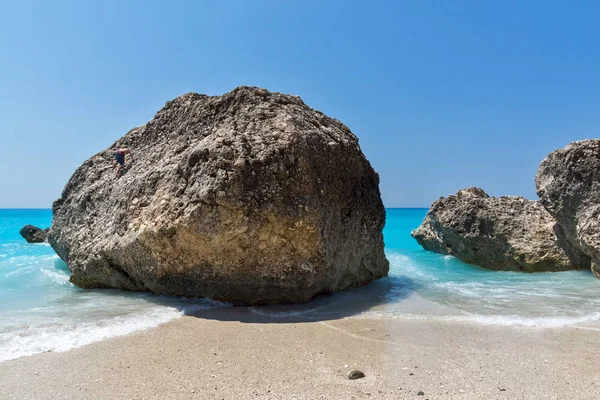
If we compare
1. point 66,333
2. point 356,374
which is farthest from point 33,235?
point 356,374

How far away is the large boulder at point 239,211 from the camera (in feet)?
25.1

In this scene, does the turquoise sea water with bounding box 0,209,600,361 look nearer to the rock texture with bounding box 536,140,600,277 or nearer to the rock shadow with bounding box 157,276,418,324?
the rock shadow with bounding box 157,276,418,324

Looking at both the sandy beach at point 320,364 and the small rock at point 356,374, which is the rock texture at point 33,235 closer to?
the sandy beach at point 320,364

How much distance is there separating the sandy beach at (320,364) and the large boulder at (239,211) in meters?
1.65

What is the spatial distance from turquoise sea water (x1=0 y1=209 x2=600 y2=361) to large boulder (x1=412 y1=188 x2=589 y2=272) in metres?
1.38

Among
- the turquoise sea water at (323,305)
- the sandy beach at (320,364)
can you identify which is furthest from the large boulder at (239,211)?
the sandy beach at (320,364)

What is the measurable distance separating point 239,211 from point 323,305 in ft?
8.38

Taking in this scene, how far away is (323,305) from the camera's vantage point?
8125mm

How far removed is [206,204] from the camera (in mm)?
7562

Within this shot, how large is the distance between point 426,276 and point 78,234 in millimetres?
10362

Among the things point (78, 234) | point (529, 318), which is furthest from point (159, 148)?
point (529, 318)

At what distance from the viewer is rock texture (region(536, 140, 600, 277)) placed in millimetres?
10727

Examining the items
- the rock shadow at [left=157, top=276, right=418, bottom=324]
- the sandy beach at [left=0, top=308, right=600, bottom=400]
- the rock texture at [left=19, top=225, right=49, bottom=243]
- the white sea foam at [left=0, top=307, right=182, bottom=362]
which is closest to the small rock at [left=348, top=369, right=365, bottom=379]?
the sandy beach at [left=0, top=308, right=600, bottom=400]

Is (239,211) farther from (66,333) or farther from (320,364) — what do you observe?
(320,364)
